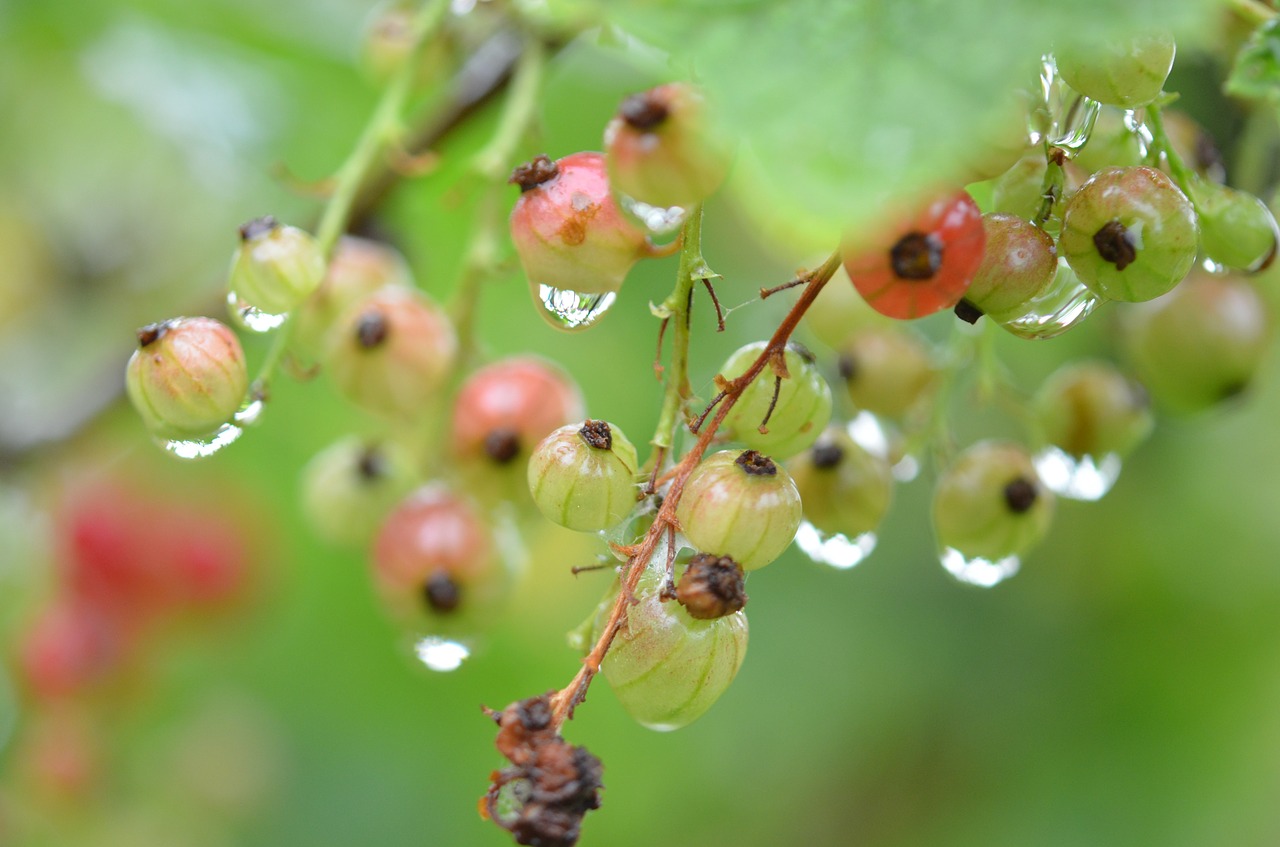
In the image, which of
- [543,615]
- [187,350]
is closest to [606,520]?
[187,350]

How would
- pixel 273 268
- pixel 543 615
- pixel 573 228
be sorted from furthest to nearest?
pixel 543 615 < pixel 273 268 < pixel 573 228

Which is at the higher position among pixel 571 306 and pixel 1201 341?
pixel 1201 341

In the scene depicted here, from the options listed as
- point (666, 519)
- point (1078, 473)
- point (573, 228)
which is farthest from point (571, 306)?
point (1078, 473)

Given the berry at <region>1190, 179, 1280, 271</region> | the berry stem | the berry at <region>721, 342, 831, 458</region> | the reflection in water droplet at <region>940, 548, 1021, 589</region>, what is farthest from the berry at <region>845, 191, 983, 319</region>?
the reflection in water droplet at <region>940, 548, 1021, 589</region>

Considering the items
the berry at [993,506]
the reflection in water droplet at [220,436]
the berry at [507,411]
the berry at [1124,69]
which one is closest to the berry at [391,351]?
the berry at [507,411]

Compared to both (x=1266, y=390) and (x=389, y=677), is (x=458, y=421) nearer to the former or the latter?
(x=389, y=677)

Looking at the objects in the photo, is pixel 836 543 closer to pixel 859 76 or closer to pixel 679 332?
pixel 679 332

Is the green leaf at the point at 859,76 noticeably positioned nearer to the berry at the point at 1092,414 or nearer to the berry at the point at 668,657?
the berry at the point at 668,657

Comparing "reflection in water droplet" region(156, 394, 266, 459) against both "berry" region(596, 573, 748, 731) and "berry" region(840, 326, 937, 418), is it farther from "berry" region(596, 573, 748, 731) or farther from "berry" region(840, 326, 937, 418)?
"berry" region(840, 326, 937, 418)
